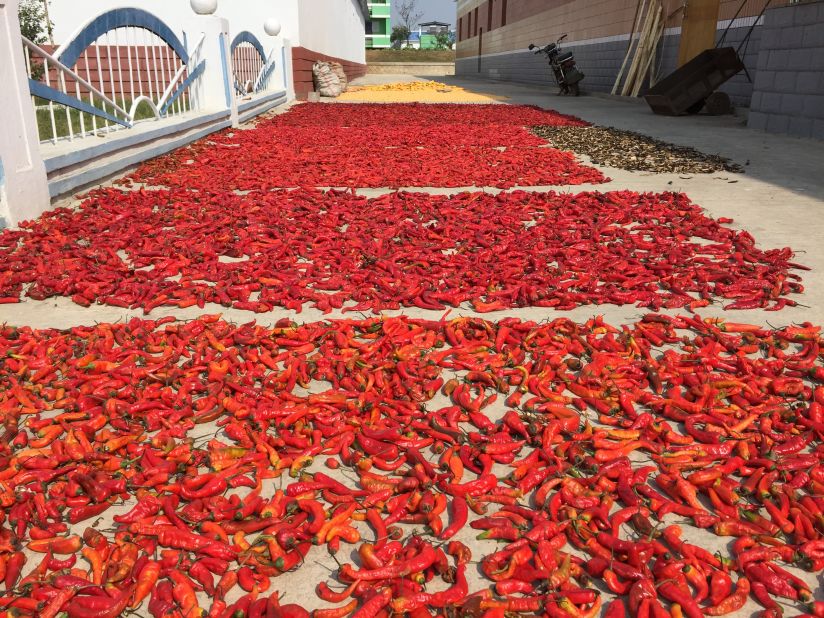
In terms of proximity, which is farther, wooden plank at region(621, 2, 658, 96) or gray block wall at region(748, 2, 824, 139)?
wooden plank at region(621, 2, 658, 96)

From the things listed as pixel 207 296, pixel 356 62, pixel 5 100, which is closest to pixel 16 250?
pixel 5 100

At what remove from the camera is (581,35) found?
27.7m

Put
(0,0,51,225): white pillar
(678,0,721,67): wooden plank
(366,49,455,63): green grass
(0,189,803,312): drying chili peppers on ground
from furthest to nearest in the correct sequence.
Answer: (366,49,455,63): green grass → (678,0,721,67): wooden plank → (0,0,51,225): white pillar → (0,189,803,312): drying chili peppers on ground

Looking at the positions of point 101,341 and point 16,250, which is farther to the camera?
point 16,250

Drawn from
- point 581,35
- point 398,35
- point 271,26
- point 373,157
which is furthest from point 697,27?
point 398,35

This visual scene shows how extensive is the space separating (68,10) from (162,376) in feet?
71.0

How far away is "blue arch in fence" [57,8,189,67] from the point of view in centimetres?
919

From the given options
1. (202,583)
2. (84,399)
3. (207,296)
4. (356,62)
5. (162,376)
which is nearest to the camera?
(202,583)

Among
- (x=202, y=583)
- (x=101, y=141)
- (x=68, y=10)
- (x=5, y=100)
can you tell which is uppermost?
(x=68, y=10)

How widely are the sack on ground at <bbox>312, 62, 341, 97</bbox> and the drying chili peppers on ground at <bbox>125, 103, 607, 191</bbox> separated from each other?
8940 millimetres

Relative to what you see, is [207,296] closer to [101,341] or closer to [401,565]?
[101,341]

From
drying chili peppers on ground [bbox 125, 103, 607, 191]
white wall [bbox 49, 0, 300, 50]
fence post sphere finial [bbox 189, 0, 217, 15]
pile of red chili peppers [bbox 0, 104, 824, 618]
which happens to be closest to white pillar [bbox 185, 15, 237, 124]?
fence post sphere finial [bbox 189, 0, 217, 15]

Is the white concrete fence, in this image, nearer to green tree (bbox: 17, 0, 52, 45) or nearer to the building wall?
green tree (bbox: 17, 0, 52, 45)

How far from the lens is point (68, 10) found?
67.6 ft
